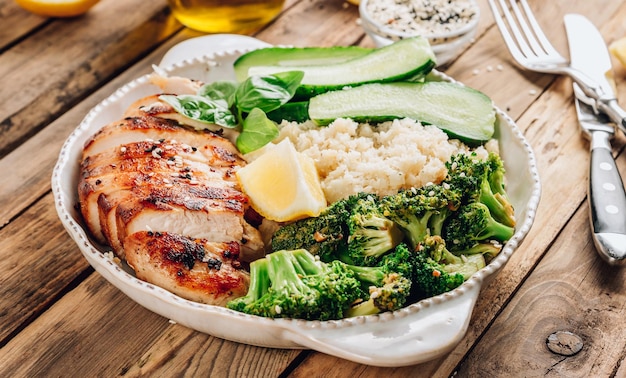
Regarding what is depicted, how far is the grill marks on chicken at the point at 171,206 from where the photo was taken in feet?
6.33

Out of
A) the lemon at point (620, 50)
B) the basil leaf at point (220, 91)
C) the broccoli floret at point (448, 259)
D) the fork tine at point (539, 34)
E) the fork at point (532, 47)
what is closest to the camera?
the broccoli floret at point (448, 259)

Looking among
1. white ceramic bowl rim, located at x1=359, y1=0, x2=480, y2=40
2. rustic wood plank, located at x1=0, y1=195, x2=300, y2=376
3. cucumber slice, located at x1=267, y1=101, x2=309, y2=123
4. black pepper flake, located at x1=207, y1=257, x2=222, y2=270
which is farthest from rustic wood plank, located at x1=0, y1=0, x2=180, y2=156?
black pepper flake, located at x1=207, y1=257, x2=222, y2=270

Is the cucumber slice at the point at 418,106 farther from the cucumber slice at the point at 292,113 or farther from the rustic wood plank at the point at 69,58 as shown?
the rustic wood plank at the point at 69,58

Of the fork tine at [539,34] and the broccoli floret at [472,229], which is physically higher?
the broccoli floret at [472,229]

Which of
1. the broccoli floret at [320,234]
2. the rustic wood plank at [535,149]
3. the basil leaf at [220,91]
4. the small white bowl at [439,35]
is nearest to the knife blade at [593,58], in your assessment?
the rustic wood plank at [535,149]

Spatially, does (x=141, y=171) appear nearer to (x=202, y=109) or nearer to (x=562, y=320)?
(x=202, y=109)

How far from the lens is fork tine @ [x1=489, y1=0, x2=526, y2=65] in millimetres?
3223

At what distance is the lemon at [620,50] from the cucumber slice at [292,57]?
4.03ft

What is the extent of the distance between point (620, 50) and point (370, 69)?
1.30 metres

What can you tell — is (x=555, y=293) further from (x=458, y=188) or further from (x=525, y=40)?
(x=525, y=40)

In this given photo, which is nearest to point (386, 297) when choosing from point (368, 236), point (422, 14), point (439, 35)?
point (368, 236)

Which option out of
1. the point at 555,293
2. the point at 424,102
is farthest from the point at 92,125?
the point at 555,293

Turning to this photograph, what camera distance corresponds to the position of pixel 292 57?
2.72m

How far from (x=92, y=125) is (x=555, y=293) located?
1663mm
